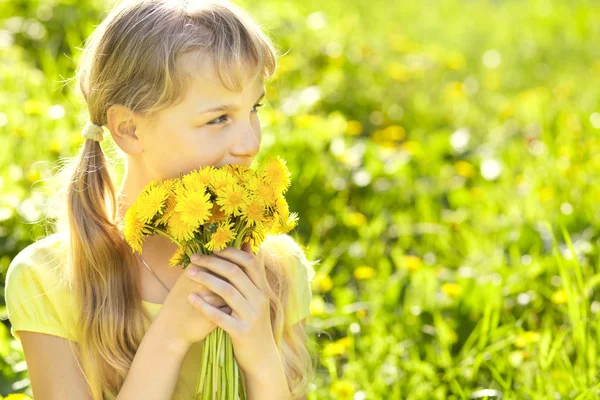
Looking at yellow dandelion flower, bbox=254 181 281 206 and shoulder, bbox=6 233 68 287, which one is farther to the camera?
shoulder, bbox=6 233 68 287

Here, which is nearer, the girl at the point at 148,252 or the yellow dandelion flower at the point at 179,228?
the yellow dandelion flower at the point at 179,228

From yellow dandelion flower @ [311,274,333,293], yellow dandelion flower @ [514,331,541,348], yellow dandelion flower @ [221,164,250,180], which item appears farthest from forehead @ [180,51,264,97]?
yellow dandelion flower @ [514,331,541,348]

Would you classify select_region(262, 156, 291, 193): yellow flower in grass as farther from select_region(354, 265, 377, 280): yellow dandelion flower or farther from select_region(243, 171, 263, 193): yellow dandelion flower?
select_region(354, 265, 377, 280): yellow dandelion flower

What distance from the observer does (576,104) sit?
411cm

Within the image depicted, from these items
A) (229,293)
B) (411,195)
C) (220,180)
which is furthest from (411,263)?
(220,180)

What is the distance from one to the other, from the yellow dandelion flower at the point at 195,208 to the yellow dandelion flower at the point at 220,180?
26 mm

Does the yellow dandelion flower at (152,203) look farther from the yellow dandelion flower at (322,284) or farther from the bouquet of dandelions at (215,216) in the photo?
the yellow dandelion flower at (322,284)

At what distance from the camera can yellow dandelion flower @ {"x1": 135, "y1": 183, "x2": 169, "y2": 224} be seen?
133 cm

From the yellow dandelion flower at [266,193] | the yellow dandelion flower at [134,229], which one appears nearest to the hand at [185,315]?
the yellow dandelion flower at [134,229]

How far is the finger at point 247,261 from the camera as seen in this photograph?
142cm

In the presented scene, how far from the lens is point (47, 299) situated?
62.6 inches

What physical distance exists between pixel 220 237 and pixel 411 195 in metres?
1.87

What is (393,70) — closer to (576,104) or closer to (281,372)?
(576,104)

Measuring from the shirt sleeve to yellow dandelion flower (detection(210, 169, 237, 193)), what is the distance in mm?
457
